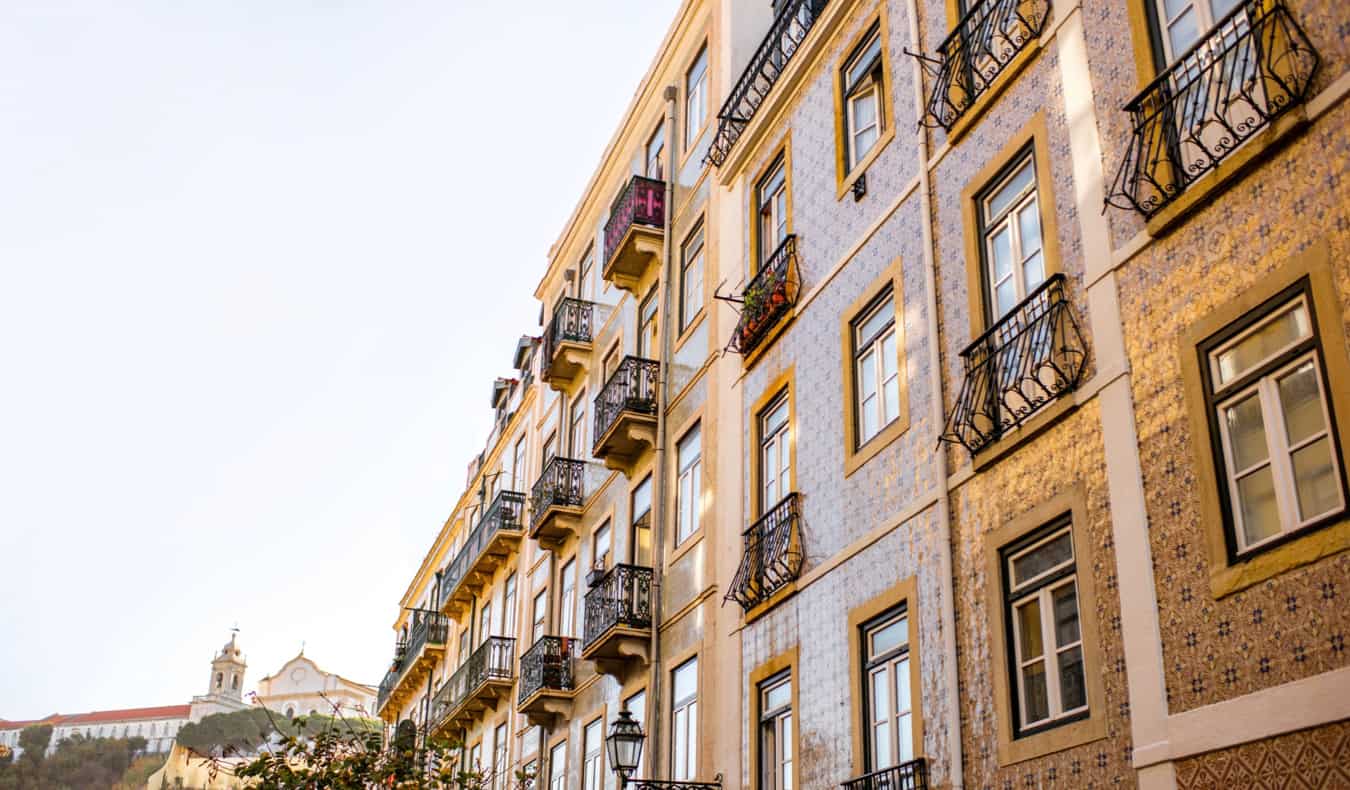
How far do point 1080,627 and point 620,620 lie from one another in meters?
10.3

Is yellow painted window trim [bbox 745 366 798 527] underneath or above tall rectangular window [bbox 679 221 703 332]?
underneath

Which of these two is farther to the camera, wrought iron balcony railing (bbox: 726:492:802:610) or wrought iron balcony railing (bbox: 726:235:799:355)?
wrought iron balcony railing (bbox: 726:235:799:355)

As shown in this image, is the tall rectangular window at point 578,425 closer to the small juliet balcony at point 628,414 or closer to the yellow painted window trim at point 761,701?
the small juliet balcony at point 628,414

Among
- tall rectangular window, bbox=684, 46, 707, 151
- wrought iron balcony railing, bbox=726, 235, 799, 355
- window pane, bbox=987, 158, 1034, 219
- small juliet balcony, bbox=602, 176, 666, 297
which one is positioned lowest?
window pane, bbox=987, 158, 1034, 219

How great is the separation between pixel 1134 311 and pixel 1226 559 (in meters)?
2.05

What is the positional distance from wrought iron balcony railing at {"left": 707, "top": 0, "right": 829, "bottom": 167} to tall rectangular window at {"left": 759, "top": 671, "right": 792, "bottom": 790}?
7483 millimetres

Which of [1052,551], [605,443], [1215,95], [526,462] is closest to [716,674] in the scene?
[605,443]

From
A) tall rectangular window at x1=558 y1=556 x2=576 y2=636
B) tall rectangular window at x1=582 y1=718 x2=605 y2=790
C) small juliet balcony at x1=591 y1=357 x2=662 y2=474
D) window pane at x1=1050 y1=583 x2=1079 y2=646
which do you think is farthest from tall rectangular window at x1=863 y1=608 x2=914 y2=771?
tall rectangular window at x1=558 y1=556 x2=576 y2=636

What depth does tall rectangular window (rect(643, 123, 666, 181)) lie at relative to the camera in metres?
23.8

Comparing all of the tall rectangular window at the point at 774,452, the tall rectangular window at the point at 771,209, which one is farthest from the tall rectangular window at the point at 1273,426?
the tall rectangular window at the point at 771,209

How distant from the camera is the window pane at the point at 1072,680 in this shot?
390 inches

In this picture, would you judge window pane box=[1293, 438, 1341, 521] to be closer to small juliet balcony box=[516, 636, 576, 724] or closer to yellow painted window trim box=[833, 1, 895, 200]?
yellow painted window trim box=[833, 1, 895, 200]

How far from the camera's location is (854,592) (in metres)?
13.6

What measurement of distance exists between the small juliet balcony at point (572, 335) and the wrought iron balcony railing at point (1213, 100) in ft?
55.5
